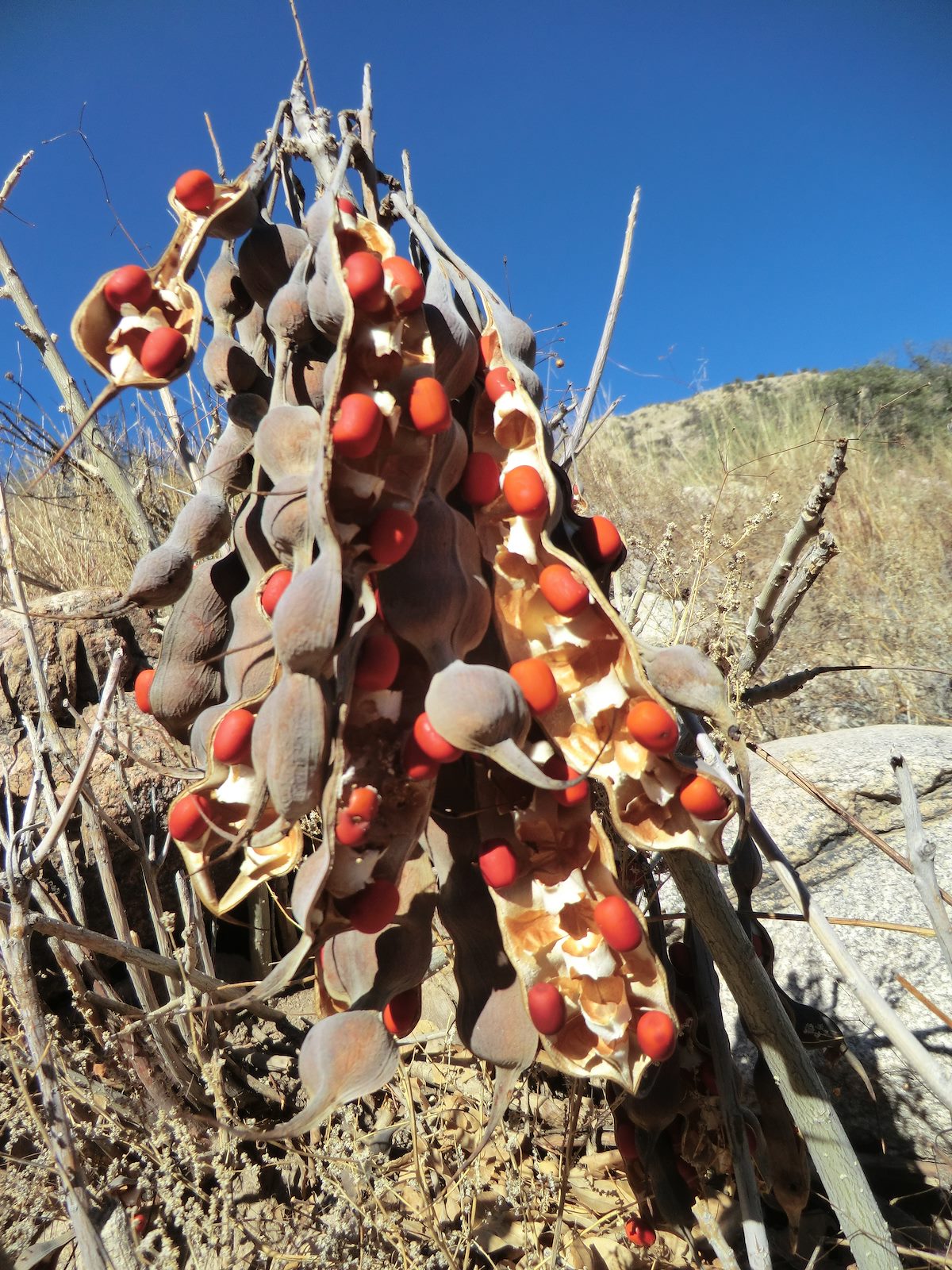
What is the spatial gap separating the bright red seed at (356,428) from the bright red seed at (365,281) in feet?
0.41

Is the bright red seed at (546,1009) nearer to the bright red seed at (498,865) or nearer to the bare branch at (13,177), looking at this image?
the bright red seed at (498,865)

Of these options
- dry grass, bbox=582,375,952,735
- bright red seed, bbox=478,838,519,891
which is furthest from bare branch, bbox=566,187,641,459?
dry grass, bbox=582,375,952,735

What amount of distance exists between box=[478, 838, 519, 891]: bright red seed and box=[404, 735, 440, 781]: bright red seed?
0.16 meters

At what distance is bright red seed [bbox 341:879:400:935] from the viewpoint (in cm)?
91

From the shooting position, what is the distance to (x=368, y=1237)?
1.65 m

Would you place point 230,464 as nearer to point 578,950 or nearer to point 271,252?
point 271,252

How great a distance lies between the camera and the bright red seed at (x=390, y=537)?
2.77 feet

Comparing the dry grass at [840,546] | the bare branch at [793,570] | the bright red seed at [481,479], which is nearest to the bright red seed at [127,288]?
the bright red seed at [481,479]

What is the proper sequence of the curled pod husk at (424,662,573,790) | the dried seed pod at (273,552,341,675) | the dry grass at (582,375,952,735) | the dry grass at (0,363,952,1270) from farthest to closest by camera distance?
the dry grass at (582,375,952,735) < the dry grass at (0,363,952,1270) < the curled pod husk at (424,662,573,790) < the dried seed pod at (273,552,341,675)

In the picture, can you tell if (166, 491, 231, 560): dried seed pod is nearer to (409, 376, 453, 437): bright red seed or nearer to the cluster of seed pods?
the cluster of seed pods

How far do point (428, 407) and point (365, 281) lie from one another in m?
0.16

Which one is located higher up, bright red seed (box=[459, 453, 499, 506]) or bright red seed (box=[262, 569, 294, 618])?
bright red seed (box=[459, 453, 499, 506])

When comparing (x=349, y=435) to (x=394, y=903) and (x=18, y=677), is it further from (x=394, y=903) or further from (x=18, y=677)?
(x=18, y=677)

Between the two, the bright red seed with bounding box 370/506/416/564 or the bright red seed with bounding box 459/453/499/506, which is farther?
the bright red seed with bounding box 459/453/499/506
